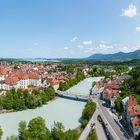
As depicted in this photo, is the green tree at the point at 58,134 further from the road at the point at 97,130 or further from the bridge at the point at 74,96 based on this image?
the bridge at the point at 74,96

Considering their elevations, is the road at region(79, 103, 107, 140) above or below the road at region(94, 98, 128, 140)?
below

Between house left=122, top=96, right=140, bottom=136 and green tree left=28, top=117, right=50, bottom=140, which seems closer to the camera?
green tree left=28, top=117, right=50, bottom=140

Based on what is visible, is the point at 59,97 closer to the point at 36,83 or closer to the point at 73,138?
the point at 36,83

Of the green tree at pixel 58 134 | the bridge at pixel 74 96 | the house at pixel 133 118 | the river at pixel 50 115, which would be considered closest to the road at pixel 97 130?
the river at pixel 50 115

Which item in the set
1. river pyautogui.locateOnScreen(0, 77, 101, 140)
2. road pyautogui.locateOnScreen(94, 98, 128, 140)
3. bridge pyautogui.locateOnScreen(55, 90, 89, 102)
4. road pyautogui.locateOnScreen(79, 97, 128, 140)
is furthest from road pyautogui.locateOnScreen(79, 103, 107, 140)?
bridge pyautogui.locateOnScreen(55, 90, 89, 102)

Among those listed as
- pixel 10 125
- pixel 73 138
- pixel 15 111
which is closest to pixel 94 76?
pixel 15 111

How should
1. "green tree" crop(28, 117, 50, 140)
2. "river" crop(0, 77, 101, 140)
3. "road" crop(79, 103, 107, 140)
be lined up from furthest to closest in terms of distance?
"river" crop(0, 77, 101, 140) → "road" crop(79, 103, 107, 140) → "green tree" crop(28, 117, 50, 140)

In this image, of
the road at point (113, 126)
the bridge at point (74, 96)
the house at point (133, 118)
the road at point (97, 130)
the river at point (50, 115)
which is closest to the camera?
the road at point (113, 126)

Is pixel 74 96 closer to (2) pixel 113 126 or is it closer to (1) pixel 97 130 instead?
(2) pixel 113 126

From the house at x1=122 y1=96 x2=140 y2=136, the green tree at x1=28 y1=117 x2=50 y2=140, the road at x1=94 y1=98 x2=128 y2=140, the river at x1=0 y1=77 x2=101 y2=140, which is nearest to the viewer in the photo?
the green tree at x1=28 y1=117 x2=50 y2=140

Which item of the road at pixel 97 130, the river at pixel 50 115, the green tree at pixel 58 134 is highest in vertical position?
the green tree at pixel 58 134

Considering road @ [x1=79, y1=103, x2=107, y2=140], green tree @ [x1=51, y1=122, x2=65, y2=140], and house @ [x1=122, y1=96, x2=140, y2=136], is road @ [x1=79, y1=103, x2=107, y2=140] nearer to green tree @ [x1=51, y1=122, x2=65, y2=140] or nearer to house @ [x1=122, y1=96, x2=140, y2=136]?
green tree @ [x1=51, y1=122, x2=65, y2=140]

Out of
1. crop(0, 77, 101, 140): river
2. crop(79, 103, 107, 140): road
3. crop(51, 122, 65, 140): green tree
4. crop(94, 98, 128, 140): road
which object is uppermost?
crop(51, 122, 65, 140): green tree
